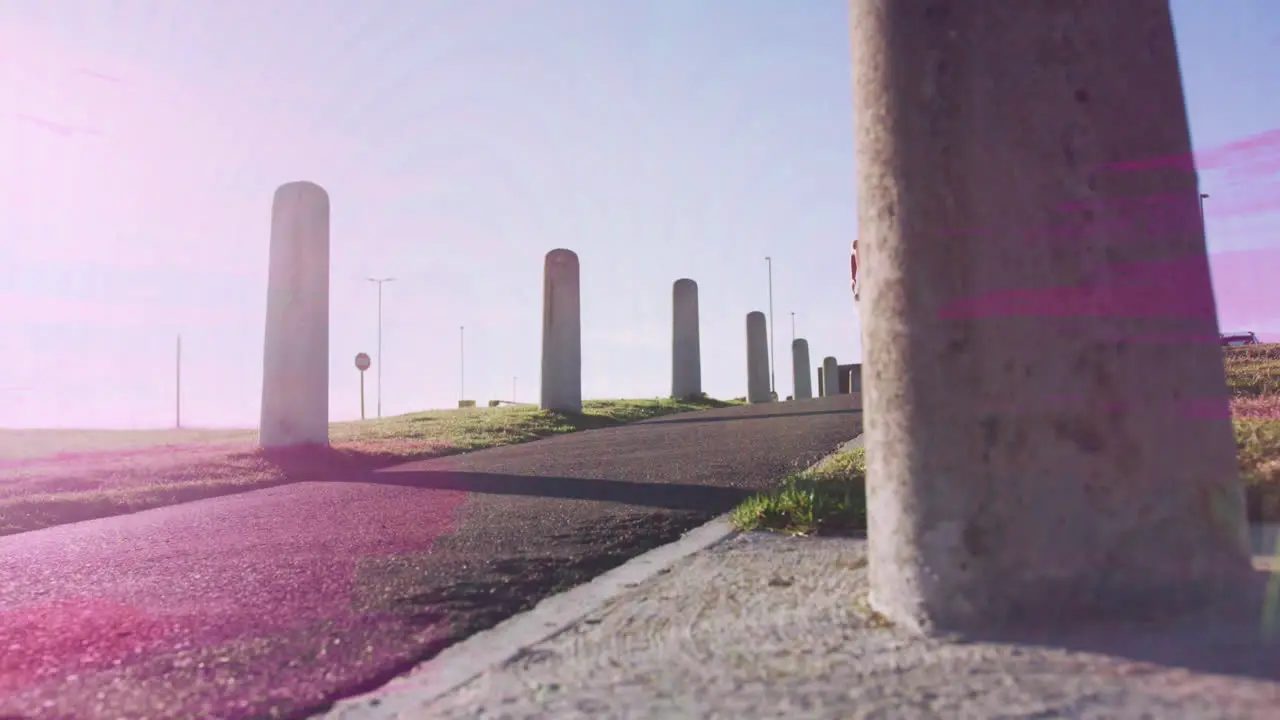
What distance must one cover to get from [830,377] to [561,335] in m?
22.0

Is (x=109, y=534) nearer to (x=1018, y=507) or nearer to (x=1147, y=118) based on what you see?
(x=1018, y=507)

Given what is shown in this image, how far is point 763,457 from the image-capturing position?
25.8ft

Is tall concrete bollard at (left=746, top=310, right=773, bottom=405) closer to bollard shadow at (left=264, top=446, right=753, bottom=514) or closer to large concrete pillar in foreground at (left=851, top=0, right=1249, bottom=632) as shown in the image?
bollard shadow at (left=264, top=446, right=753, bottom=514)

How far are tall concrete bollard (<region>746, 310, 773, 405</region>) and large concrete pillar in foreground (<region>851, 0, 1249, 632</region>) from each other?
23.1 m

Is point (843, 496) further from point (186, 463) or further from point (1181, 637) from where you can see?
point (186, 463)

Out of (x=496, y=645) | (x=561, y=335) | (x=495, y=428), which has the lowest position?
(x=496, y=645)

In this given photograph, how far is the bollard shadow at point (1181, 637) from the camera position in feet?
6.76

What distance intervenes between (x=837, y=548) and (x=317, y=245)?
30.4 feet

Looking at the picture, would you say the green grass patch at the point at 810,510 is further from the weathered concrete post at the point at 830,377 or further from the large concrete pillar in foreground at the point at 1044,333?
the weathered concrete post at the point at 830,377

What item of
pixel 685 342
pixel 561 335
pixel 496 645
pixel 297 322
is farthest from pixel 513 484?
pixel 685 342

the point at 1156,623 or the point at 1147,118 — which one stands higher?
the point at 1147,118

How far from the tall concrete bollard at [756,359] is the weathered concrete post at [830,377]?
11.1 meters

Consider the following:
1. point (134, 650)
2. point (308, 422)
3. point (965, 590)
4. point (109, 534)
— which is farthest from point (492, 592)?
point (308, 422)

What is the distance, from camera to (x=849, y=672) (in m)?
2.16
